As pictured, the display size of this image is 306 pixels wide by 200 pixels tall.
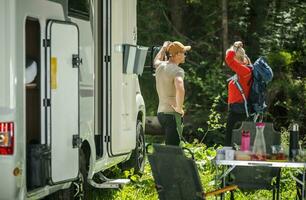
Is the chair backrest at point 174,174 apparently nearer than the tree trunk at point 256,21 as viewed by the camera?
Yes

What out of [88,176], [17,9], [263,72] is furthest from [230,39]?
[17,9]

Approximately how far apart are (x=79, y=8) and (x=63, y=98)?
123cm

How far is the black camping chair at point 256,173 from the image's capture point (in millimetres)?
7066

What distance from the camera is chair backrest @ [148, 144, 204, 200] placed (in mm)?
5512

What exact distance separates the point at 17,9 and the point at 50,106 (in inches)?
38.3

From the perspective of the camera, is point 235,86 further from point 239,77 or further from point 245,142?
point 245,142

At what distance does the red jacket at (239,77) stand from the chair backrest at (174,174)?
4127 mm

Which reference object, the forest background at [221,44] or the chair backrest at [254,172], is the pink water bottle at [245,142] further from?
the forest background at [221,44]

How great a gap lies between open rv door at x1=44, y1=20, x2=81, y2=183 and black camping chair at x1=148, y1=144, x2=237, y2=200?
1192mm

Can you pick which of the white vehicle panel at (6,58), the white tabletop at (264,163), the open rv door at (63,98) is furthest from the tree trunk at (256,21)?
the white vehicle panel at (6,58)

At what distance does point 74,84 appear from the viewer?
6902mm

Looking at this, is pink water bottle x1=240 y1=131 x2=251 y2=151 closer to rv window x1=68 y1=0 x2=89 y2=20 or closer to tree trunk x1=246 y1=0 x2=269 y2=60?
rv window x1=68 y1=0 x2=89 y2=20

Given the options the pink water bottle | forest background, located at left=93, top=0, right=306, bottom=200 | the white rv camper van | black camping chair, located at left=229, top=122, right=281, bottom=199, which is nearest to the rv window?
the white rv camper van

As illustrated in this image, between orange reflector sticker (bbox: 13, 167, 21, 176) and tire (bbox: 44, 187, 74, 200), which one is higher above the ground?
orange reflector sticker (bbox: 13, 167, 21, 176)
